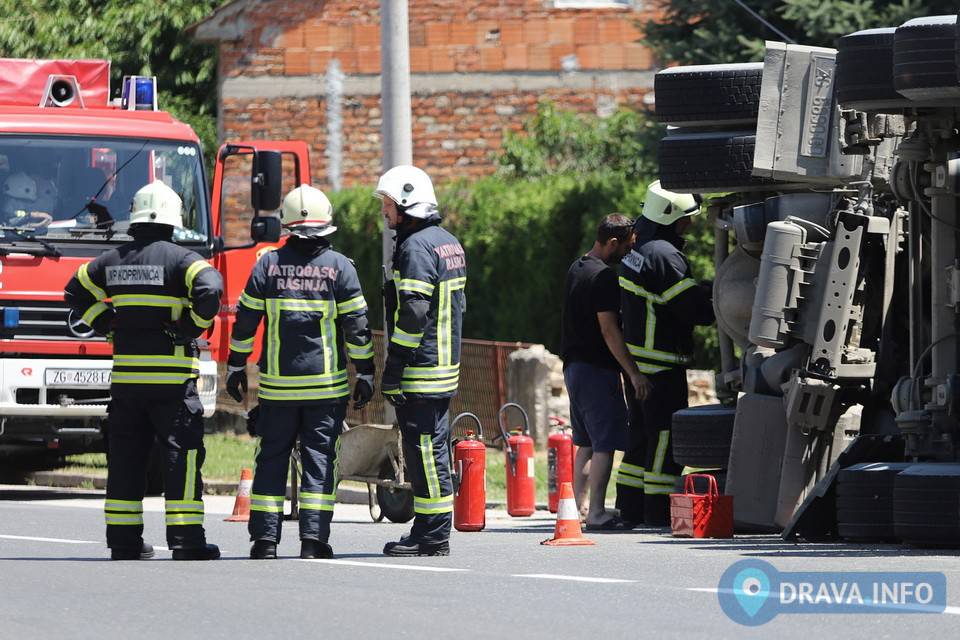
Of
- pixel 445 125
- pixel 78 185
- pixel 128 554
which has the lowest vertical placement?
pixel 128 554

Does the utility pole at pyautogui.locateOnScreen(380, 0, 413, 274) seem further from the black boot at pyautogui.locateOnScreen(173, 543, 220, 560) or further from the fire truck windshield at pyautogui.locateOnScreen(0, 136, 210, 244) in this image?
the black boot at pyautogui.locateOnScreen(173, 543, 220, 560)

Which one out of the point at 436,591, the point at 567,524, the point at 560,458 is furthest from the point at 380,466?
the point at 436,591

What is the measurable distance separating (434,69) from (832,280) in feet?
66.7

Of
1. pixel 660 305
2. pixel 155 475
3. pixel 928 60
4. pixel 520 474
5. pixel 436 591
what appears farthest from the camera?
pixel 155 475

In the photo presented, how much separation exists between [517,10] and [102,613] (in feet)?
77.2

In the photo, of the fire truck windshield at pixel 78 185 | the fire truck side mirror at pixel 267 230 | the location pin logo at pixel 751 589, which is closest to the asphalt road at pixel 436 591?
the location pin logo at pixel 751 589

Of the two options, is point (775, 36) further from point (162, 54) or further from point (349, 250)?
point (162, 54)

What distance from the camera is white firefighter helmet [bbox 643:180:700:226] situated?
40.3 feet

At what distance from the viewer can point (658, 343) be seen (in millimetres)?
12078

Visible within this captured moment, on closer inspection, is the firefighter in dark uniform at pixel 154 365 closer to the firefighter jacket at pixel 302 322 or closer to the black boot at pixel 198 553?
the black boot at pixel 198 553

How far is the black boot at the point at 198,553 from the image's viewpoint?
10.1 meters

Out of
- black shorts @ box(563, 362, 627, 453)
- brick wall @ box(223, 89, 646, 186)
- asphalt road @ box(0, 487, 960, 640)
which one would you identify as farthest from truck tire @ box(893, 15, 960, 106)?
brick wall @ box(223, 89, 646, 186)

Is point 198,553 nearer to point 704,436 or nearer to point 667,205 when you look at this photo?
point 704,436

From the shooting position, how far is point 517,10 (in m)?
30.8
